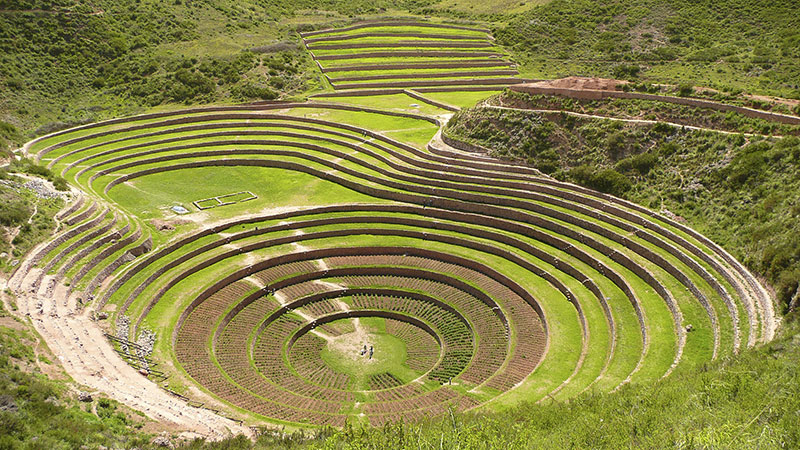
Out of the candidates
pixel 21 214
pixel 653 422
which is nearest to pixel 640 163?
pixel 653 422

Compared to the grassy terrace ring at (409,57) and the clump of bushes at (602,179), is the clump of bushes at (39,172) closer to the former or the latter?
the clump of bushes at (602,179)

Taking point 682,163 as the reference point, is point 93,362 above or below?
below

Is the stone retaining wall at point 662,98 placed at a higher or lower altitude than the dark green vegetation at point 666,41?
lower

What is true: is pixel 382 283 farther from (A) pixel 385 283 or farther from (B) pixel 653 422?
(B) pixel 653 422

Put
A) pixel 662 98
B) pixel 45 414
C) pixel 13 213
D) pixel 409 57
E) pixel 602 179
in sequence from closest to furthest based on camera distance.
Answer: pixel 45 414 → pixel 13 213 → pixel 602 179 → pixel 662 98 → pixel 409 57

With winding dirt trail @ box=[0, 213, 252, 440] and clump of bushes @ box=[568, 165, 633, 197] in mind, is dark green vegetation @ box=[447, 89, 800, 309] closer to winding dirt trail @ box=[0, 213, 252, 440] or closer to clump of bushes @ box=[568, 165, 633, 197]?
clump of bushes @ box=[568, 165, 633, 197]

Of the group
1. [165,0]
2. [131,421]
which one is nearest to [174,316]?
[131,421]

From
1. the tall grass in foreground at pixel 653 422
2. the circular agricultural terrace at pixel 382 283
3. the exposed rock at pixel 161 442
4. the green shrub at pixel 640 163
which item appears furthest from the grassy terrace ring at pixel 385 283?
the exposed rock at pixel 161 442
